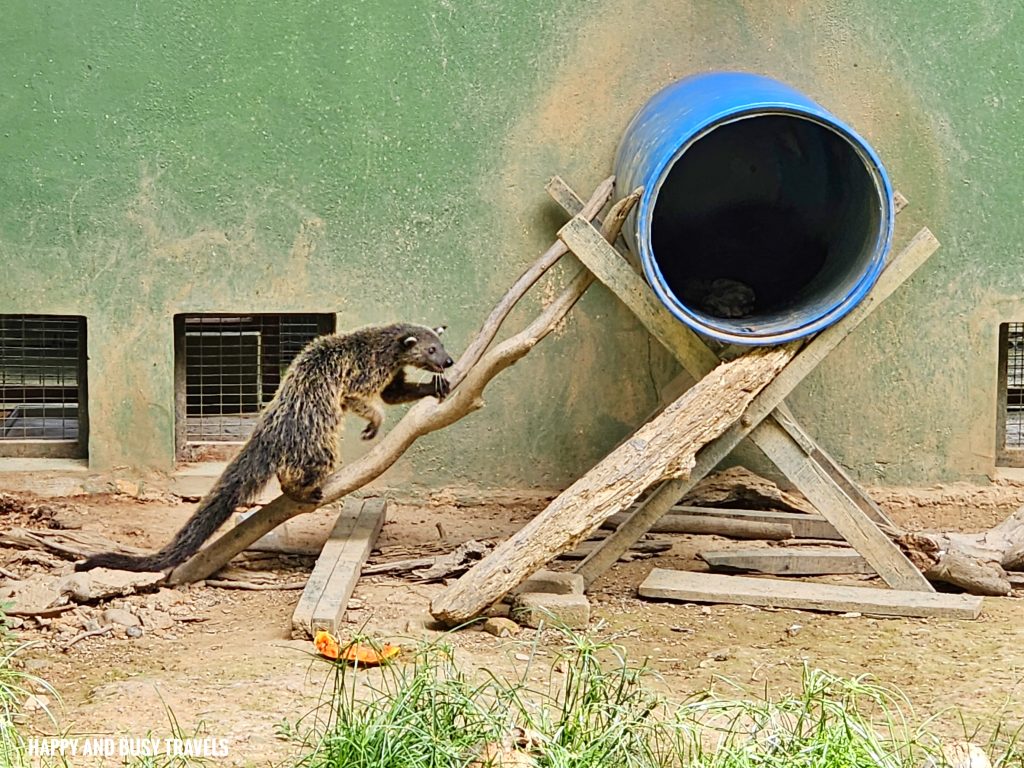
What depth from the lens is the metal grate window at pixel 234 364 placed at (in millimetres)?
7789

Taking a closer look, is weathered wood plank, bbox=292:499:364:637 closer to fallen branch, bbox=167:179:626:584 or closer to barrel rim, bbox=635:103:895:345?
fallen branch, bbox=167:179:626:584

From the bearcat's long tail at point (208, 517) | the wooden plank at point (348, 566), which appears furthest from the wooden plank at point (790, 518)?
the bearcat's long tail at point (208, 517)

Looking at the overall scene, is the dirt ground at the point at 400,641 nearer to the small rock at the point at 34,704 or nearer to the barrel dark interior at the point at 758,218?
the small rock at the point at 34,704

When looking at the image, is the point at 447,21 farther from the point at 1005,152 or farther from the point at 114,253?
the point at 1005,152

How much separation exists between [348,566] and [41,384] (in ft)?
9.07

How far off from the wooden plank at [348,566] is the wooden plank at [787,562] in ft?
5.38

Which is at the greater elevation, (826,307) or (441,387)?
(826,307)

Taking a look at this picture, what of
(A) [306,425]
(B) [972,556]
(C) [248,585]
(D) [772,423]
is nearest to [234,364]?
(A) [306,425]

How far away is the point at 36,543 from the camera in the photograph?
6.20 m

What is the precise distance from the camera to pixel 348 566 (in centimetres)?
585

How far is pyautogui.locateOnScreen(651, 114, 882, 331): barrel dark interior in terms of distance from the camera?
21.4 feet

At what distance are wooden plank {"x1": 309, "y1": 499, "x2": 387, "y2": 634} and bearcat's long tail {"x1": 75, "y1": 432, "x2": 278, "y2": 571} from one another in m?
0.52

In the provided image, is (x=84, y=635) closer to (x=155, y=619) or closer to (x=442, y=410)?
(x=155, y=619)

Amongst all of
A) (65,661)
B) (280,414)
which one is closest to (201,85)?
(280,414)
